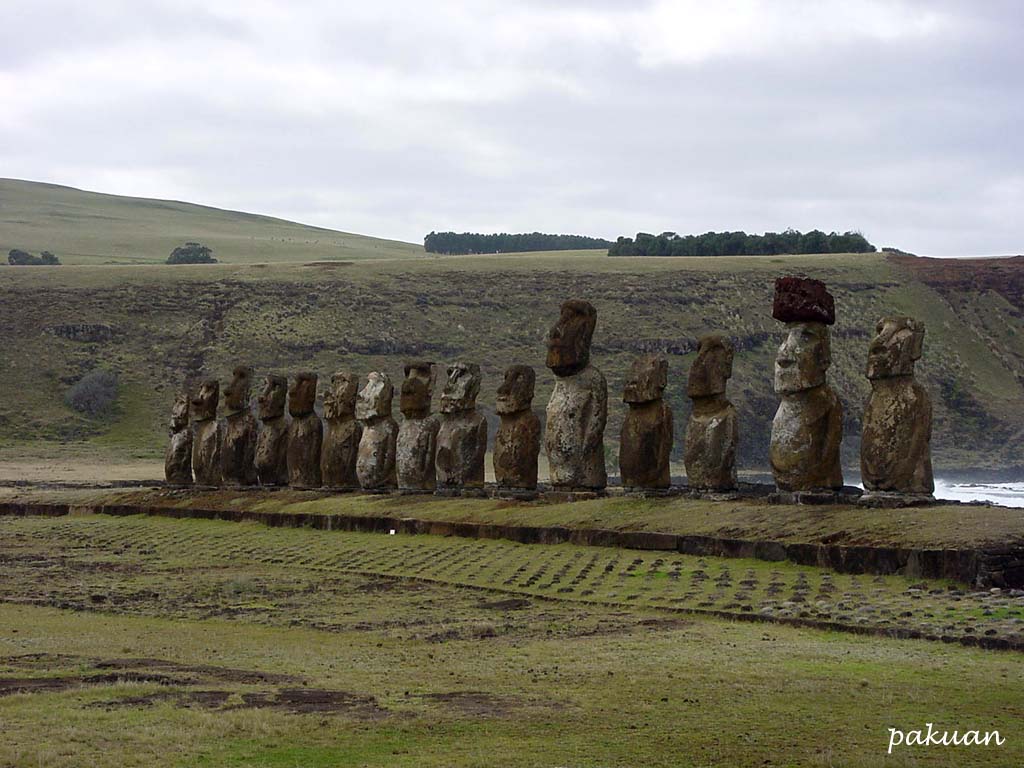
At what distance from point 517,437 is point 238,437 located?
9.41m

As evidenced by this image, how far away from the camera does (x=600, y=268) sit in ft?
264

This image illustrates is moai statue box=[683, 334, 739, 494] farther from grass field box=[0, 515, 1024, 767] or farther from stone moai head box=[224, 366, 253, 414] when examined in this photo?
stone moai head box=[224, 366, 253, 414]

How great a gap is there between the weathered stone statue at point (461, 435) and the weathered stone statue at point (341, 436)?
3.00 meters

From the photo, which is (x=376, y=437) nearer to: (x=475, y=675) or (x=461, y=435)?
(x=461, y=435)

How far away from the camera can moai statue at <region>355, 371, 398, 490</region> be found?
102ft

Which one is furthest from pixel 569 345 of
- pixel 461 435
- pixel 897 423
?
pixel 897 423

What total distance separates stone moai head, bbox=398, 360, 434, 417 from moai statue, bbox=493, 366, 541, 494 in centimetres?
307

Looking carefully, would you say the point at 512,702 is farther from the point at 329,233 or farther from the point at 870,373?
the point at 329,233

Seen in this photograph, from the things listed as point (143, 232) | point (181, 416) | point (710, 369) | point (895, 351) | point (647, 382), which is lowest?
point (181, 416)

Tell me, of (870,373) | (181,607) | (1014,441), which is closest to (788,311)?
(870,373)

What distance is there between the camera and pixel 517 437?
2766 centimetres

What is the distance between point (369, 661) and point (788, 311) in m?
10.9

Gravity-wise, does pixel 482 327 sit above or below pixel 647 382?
above

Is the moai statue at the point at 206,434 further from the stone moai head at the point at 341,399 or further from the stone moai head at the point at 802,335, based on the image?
the stone moai head at the point at 802,335
